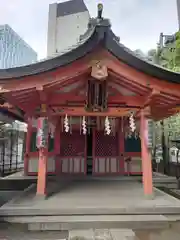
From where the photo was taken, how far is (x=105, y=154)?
336 inches

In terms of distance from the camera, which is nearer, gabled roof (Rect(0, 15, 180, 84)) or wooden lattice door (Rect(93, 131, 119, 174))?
gabled roof (Rect(0, 15, 180, 84))

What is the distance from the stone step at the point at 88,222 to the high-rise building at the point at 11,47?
2202 cm

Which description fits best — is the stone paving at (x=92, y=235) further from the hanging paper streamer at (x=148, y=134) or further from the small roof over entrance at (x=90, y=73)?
the small roof over entrance at (x=90, y=73)

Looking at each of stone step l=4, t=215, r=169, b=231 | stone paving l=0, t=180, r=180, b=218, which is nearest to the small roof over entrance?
stone paving l=0, t=180, r=180, b=218

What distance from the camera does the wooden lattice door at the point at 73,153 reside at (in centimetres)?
835

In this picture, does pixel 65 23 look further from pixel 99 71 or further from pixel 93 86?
pixel 99 71

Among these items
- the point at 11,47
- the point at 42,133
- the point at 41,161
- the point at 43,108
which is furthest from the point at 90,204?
the point at 11,47

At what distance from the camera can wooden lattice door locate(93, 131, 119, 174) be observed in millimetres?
8375

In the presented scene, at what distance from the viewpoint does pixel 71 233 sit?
349 centimetres

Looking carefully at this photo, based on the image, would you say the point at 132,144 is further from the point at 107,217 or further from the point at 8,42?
the point at 8,42

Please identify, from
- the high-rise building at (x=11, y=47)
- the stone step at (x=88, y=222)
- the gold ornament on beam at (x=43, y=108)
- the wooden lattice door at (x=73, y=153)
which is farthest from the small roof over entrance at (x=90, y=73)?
the high-rise building at (x=11, y=47)

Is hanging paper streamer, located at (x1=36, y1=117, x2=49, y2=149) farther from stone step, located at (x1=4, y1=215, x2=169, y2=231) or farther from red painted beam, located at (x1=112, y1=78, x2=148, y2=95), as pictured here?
red painted beam, located at (x1=112, y1=78, x2=148, y2=95)

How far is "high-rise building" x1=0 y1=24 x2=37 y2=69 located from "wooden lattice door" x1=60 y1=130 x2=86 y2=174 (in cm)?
1753

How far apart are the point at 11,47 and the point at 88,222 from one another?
31842mm
